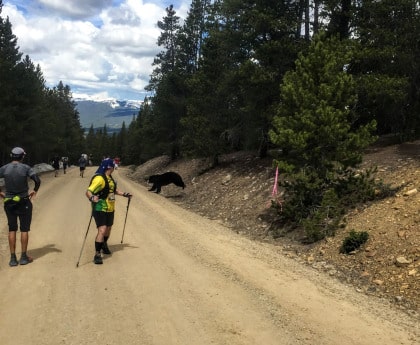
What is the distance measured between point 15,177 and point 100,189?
164 cm

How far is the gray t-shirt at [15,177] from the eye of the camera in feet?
26.6

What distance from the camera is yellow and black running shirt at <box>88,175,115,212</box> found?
8.34 metres

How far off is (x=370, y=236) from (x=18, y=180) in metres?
8.00

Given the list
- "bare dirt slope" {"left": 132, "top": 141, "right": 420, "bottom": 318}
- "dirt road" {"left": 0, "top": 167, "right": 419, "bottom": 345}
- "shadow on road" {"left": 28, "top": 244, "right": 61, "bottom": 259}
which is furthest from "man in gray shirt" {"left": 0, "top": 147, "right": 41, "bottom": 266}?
"bare dirt slope" {"left": 132, "top": 141, "right": 420, "bottom": 318}

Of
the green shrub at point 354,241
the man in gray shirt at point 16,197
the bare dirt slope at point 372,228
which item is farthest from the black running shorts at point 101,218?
the green shrub at point 354,241

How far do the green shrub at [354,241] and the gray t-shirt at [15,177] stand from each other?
23.9ft

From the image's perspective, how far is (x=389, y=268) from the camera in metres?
8.62

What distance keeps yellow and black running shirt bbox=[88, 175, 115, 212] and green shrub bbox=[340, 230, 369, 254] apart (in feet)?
18.4

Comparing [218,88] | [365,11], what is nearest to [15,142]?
[218,88]

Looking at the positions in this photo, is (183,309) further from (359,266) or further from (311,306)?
(359,266)

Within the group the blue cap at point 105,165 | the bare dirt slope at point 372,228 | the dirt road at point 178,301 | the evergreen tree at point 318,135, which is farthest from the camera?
the evergreen tree at point 318,135

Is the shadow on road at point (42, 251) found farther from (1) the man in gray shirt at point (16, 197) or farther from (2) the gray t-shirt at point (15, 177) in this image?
(2) the gray t-shirt at point (15, 177)

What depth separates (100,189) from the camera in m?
8.41

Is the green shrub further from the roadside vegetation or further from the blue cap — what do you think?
the blue cap
